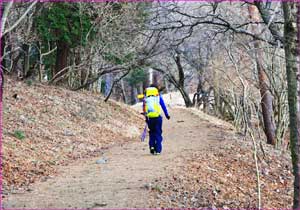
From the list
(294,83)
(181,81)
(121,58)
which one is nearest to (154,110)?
(294,83)

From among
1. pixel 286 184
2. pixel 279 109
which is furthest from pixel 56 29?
pixel 286 184

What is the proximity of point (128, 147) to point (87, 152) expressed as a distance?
1533mm

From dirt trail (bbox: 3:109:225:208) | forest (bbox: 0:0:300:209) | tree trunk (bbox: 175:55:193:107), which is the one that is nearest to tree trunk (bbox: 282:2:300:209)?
dirt trail (bbox: 3:109:225:208)

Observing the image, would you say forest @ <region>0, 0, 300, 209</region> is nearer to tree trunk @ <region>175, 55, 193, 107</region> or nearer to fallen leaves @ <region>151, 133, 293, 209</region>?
fallen leaves @ <region>151, 133, 293, 209</region>

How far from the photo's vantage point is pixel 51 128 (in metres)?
13.9

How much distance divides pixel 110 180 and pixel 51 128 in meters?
5.47

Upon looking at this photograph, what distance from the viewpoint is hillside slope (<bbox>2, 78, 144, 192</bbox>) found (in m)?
10.1

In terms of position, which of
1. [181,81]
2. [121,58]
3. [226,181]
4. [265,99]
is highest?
[121,58]

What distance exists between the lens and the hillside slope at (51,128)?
10055mm

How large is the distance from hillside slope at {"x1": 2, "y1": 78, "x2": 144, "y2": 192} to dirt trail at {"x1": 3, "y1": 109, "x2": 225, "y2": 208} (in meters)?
0.56

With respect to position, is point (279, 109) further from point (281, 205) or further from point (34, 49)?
point (34, 49)

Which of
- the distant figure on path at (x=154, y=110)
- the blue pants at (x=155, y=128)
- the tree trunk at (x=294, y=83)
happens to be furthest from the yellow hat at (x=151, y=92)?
the tree trunk at (x=294, y=83)

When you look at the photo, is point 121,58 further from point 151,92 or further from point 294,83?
point 294,83

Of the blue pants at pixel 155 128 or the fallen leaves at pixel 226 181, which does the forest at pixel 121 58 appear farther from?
the blue pants at pixel 155 128
